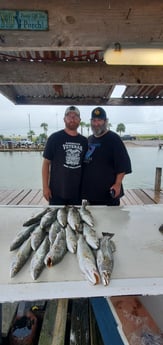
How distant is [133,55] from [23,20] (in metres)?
0.58

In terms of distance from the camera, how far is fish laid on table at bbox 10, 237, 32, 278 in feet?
2.91

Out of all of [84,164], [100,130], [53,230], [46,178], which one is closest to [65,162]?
[84,164]

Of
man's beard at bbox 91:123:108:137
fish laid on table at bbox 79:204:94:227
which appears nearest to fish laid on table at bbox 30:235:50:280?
fish laid on table at bbox 79:204:94:227

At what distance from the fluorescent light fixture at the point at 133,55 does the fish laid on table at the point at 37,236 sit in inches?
39.2

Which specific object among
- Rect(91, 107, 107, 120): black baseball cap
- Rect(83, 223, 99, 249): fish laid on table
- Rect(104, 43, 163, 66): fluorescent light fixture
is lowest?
Rect(83, 223, 99, 249): fish laid on table

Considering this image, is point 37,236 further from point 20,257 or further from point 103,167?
point 103,167

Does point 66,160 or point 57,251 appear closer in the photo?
point 57,251

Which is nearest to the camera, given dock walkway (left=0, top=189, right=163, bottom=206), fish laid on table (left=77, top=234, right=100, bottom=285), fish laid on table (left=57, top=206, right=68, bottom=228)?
fish laid on table (left=77, top=234, right=100, bottom=285)

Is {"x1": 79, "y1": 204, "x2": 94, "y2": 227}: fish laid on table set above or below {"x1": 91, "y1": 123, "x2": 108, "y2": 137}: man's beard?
below

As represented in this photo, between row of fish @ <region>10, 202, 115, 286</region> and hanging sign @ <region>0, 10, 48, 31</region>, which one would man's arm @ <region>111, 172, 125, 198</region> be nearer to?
row of fish @ <region>10, 202, 115, 286</region>

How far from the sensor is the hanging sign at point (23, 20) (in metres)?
1.05

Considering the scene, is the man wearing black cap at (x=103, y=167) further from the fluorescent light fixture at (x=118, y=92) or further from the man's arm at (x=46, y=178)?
the fluorescent light fixture at (x=118, y=92)

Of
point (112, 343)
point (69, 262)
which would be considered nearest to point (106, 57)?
point (69, 262)

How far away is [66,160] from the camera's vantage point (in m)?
2.09
